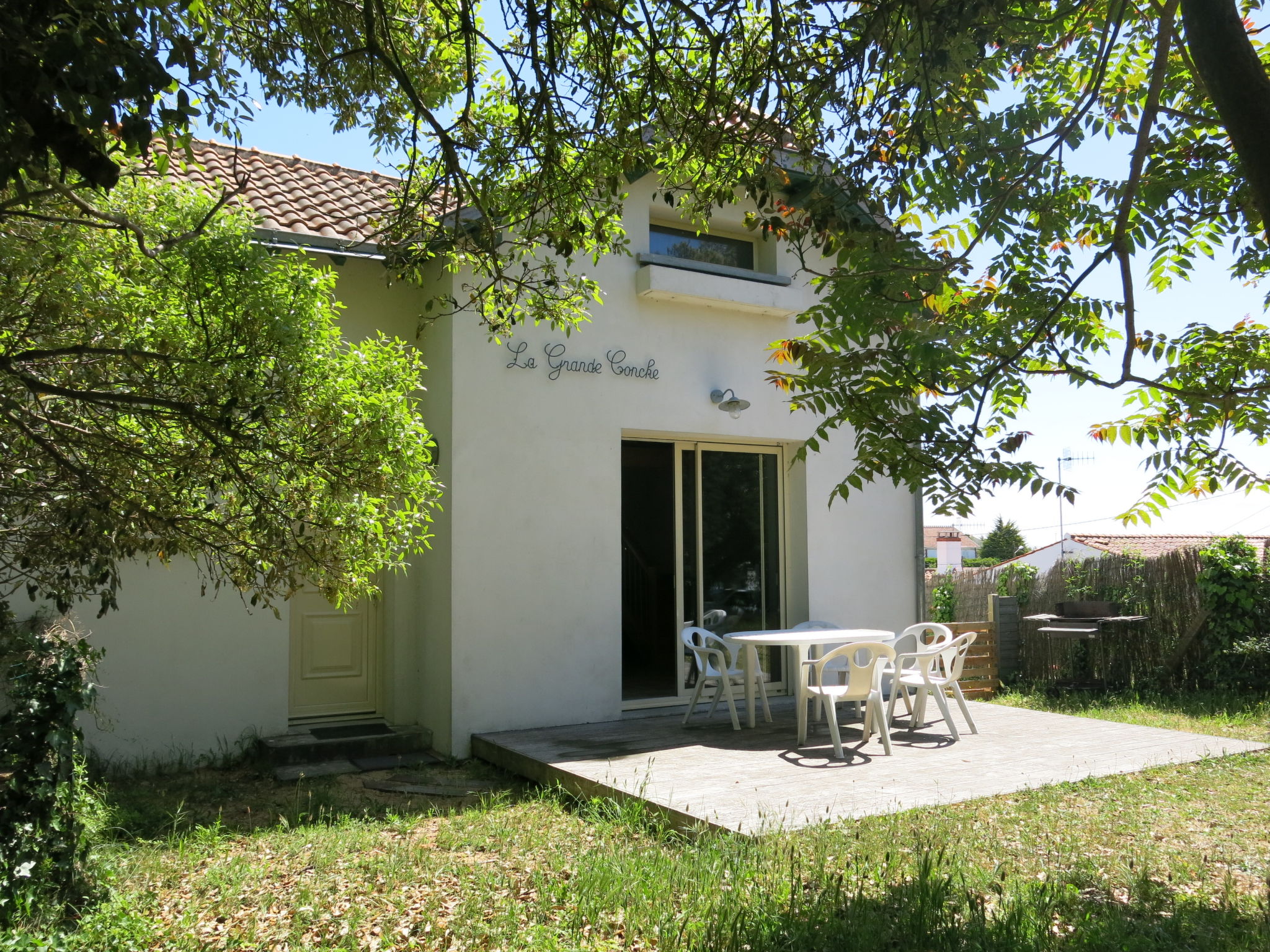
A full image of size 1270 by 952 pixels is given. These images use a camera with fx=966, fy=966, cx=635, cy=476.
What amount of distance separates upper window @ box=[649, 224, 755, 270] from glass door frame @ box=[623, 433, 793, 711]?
1.93 m

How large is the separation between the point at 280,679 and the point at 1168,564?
10608mm

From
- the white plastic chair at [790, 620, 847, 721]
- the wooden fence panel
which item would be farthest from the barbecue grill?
the white plastic chair at [790, 620, 847, 721]

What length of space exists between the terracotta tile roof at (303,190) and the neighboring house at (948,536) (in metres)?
48.7

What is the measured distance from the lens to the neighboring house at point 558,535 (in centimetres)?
810

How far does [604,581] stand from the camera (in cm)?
912

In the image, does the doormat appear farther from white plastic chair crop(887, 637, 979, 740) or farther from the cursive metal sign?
white plastic chair crop(887, 637, 979, 740)

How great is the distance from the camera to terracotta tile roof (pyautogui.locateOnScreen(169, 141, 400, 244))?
843cm

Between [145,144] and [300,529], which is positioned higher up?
[145,144]

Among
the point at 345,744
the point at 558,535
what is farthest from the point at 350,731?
the point at 558,535

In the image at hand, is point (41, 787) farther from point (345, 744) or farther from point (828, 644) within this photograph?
point (828, 644)

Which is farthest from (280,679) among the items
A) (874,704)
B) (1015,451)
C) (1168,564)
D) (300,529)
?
(1168,564)

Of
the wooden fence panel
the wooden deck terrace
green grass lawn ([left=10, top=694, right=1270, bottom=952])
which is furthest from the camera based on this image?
the wooden fence panel

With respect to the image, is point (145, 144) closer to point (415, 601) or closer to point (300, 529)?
point (300, 529)

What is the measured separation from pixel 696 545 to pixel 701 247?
3214mm
